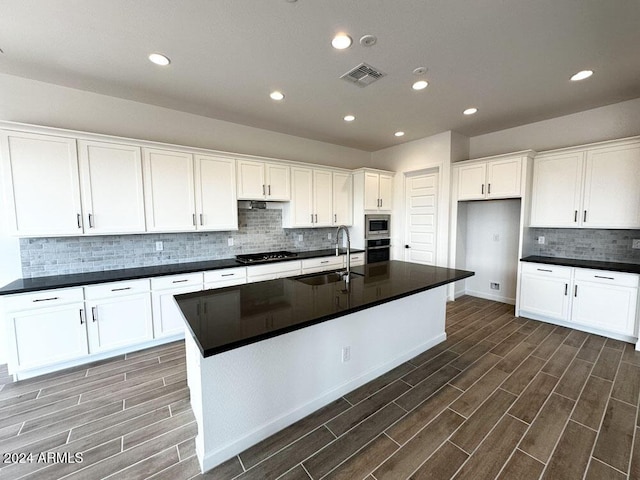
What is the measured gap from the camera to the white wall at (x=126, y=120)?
2727mm

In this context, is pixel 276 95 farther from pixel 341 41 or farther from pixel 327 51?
pixel 341 41

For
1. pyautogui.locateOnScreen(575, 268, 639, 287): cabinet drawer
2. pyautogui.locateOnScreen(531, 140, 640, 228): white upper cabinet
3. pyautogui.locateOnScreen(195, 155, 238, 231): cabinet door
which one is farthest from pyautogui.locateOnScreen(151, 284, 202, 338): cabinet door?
pyautogui.locateOnScreen(531, 140, 640, 228): white upper cabinet

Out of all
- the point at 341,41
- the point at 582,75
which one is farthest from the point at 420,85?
the point at 582,75

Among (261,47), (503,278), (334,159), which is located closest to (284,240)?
(334,159)

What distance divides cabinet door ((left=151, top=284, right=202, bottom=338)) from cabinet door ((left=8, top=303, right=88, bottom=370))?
2.03ft

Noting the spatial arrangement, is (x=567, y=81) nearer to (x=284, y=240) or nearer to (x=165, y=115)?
(x=284, y=240)

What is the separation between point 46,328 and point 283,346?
2.47 m

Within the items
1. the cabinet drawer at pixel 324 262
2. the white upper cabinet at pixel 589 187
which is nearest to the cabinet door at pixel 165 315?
the cabinet drawer at pixel 324 262

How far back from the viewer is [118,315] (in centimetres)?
287

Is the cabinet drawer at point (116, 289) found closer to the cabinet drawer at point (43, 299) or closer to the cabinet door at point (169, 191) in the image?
the cabinet drawer at point (43, 299)

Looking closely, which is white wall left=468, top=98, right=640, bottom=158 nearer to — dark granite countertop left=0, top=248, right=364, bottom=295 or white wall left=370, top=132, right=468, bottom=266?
white wall left=370, top=132, right=468, bottom=266

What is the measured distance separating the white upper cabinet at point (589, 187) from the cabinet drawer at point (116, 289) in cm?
528

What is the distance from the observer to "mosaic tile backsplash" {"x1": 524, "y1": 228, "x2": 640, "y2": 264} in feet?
11.4

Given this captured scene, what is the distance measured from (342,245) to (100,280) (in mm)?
3692
